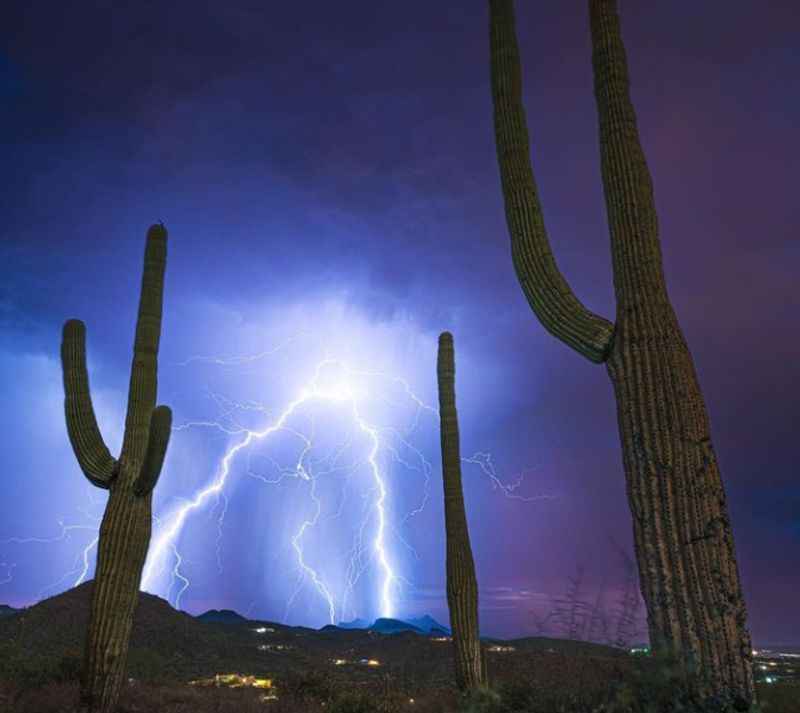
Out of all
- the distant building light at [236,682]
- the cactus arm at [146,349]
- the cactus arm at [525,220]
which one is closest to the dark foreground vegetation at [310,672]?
the distant building light at [236,682]

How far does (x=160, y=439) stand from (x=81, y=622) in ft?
58.7

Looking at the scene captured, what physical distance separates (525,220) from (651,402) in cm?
253

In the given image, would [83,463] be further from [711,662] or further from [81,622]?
[81,622]

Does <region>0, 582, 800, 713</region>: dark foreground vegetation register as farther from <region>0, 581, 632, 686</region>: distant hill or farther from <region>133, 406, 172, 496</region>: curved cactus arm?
<region>133, 406, 172, 496</region>: curved cactus arm

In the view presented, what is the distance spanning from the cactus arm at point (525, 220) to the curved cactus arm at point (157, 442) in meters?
5.96

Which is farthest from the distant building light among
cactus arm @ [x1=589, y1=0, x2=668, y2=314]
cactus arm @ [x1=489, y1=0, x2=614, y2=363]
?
cactus arm @ [x1=589, y1=0, x2=668, y2=314]

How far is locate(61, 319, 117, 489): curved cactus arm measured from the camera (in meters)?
11.1

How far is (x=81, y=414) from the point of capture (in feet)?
38.0

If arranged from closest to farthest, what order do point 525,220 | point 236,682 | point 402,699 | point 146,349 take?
point 525,220 → point 146,349 → point 402,699 → point 236,682

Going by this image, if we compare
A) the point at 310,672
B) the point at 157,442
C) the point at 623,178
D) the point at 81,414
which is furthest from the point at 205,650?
the point at 623,178

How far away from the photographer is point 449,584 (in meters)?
13.6

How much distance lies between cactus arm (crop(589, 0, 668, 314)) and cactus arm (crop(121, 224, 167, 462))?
798cm

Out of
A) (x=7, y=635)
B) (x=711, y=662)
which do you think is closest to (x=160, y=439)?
(x=711, y=662)

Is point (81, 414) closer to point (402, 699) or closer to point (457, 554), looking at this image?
point (457, 554)
